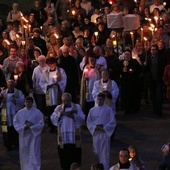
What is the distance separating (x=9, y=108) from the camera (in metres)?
22.2

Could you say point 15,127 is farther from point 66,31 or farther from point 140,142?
point 66,31

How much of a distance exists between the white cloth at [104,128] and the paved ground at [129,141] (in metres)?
0.47

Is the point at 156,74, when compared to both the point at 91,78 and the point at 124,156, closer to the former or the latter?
the point at 91,78

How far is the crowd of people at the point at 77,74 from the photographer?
2022 cm

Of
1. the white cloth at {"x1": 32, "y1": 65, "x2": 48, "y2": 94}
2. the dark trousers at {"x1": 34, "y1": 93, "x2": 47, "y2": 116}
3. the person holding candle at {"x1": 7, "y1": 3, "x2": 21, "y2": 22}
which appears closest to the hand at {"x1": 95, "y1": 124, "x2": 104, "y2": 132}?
the white cloth at {"x1": 32, "y1": 65, "x2": 48, "y2": 94}

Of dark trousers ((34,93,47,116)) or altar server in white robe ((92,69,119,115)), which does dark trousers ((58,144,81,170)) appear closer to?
altar server in white robe ((92,69,119,115))

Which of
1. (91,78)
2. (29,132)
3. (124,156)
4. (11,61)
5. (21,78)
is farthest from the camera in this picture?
(11,61)

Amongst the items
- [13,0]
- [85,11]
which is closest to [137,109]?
[85,11]

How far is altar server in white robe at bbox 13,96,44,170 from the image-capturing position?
66.4 feet

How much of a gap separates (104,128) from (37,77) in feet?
13.5

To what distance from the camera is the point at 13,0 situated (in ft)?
125

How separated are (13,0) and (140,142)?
1705cm

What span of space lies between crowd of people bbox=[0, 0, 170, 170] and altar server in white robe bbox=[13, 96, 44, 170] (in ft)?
0.07

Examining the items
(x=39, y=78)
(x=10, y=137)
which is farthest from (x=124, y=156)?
(x=39, y=78)
